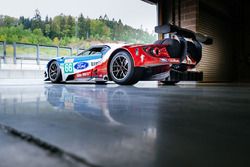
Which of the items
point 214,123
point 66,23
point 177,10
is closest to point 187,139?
point 214,123

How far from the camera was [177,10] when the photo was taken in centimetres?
779

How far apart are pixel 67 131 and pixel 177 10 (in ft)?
26.1

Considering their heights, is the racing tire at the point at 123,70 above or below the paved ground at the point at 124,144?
above

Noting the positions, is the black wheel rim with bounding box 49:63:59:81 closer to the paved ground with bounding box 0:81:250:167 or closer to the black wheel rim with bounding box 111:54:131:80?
the black wheel rim with bounding box 111:54:131:80

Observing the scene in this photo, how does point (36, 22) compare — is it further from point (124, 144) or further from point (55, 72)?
point (124, 144)

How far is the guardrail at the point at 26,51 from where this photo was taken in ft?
32.1

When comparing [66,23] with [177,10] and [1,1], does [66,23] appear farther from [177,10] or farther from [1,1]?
[177,10]

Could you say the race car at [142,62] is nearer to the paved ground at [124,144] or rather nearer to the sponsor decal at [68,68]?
the sponsor decal at [68,68]

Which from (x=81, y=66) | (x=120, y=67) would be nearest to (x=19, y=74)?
(x=81, y=66)

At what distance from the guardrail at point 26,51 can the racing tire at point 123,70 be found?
292 inches

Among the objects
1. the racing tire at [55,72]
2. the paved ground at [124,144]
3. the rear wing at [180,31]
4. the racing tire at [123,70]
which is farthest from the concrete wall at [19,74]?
the paved ground at [124,144]

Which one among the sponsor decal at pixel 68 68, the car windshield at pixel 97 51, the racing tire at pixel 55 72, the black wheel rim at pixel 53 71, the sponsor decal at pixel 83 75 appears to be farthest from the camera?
the black wheel rim at pixel 53 71

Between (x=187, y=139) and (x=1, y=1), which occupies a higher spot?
(x=1, y=1)

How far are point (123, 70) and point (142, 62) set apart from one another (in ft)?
1.38
